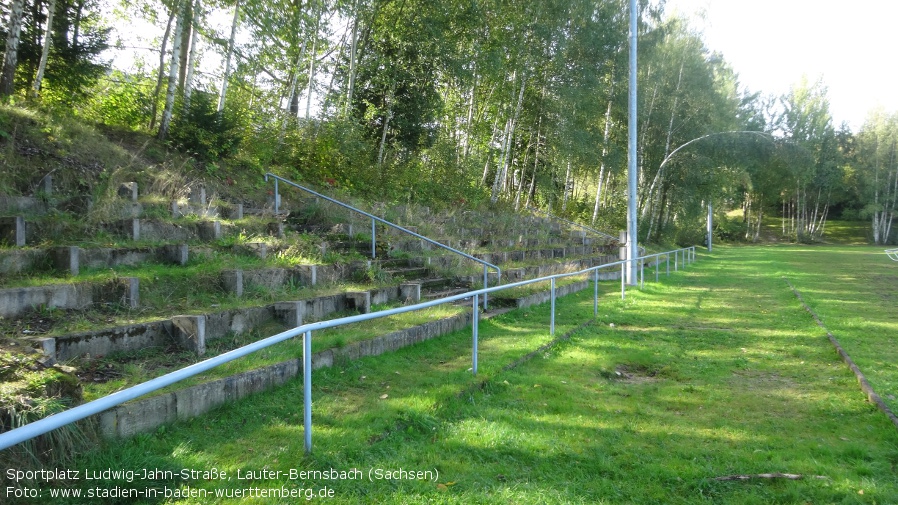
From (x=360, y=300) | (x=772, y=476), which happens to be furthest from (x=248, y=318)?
(x=772, y=476)

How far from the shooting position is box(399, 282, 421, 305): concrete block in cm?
915

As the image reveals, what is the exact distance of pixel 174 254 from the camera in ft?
23.5

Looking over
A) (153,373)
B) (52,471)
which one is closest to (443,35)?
(153,373)

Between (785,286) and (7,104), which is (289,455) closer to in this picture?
(7,104)

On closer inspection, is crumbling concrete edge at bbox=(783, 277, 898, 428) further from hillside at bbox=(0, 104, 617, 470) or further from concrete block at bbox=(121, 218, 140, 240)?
concrete block at bbox=(121, 218, 140, 240)

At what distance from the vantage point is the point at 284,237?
30.7 feet

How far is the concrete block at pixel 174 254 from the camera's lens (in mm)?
7113

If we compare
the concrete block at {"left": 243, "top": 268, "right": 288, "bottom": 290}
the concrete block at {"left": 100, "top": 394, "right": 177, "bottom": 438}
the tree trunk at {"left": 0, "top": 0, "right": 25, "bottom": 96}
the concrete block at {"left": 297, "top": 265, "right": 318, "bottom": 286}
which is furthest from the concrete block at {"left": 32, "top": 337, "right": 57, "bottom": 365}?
the tree trunk at {"left": 0, "top": 0, "right": 25, "bottom": 96}

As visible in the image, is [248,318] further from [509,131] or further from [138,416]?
[509,131]

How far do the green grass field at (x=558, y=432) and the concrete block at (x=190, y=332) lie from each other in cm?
102

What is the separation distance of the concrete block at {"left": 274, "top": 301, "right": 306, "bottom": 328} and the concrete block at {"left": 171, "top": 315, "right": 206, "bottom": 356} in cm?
131

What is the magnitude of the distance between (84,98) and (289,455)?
1083cm

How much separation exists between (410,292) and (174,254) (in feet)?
11.8

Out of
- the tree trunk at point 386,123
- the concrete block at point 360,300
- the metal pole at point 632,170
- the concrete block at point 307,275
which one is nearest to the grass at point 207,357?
the concrete block at point 360,300
